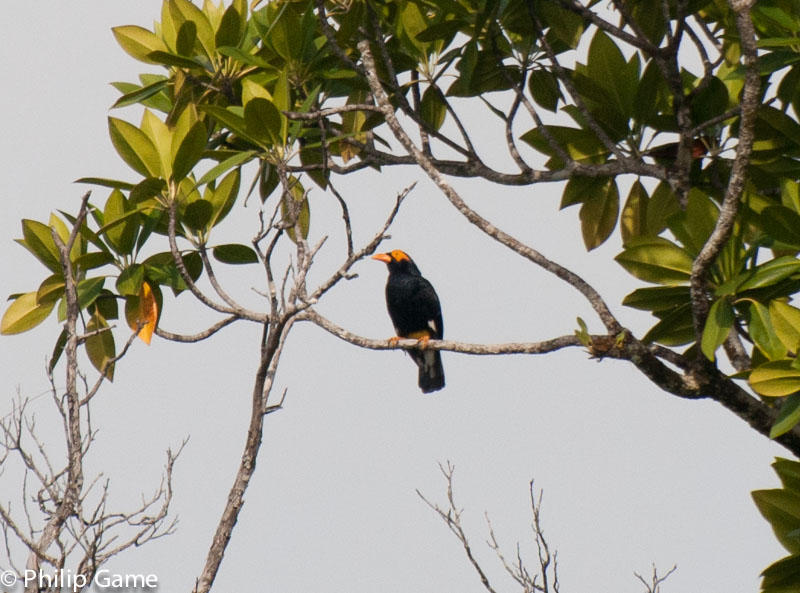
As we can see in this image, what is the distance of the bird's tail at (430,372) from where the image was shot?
23.0 ft

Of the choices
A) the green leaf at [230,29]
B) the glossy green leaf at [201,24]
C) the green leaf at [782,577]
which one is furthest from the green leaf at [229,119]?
the green leaf at [782,577]

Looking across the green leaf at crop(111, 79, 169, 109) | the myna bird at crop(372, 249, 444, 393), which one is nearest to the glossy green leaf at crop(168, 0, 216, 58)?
the green leaf at crop(111, 79, 169, 109)

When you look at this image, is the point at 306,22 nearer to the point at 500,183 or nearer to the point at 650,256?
the point at 500,183

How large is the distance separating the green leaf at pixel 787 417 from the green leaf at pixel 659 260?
457 millimetres

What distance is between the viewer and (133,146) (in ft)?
11.8

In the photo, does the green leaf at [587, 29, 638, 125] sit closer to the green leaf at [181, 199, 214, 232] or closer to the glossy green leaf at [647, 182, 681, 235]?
the glossy green leaf at [647, 182, 681, 235]

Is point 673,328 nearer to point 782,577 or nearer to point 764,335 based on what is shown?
point 764,335

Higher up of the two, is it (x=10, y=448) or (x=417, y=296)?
(x=417, y=296)

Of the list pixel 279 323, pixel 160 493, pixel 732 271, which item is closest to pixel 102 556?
pixel 160 493

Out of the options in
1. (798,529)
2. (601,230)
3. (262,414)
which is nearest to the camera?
(262,414)

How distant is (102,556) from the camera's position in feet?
8.98

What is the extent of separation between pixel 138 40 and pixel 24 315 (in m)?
1.19

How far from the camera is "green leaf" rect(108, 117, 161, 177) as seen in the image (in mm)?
3596

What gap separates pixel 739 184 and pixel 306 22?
174 cm
